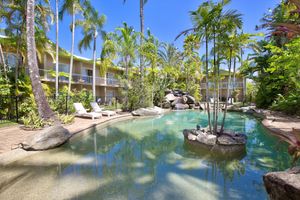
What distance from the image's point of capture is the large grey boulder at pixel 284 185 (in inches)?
88.7

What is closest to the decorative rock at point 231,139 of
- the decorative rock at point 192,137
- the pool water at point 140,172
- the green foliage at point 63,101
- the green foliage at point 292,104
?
the pool water at point 140,172

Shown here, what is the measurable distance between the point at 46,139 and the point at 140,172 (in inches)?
135

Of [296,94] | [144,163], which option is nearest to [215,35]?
[144,163]

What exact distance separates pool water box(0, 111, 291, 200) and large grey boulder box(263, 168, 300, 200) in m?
0.78

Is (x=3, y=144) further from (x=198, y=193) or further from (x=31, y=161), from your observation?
(x=198, y=193)

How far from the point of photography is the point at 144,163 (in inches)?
192

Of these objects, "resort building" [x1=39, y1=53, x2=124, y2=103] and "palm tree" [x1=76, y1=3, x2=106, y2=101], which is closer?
"palm tree" [x1=76, y1=3, x2=106, y2=101]

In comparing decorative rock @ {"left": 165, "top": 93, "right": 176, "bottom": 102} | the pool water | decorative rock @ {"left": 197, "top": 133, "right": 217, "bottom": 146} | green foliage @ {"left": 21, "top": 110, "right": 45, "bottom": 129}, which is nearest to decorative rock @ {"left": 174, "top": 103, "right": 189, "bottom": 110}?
decorative rock @ {"left": 165, "top": 93, "right": 176, "bottom": 102}

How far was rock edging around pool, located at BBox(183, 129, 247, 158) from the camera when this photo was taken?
561 cm

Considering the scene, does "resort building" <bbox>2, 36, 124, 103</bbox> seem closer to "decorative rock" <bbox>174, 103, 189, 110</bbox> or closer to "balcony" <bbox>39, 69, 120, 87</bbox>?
"balcony" <bbox>39, 69, 120, 87</bbox>

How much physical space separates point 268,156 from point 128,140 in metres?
4.80

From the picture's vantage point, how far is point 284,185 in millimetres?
2371

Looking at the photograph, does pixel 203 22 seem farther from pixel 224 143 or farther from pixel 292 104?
pixel 292 104

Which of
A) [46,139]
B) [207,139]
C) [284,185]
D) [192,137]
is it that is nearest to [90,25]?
[46,139]
